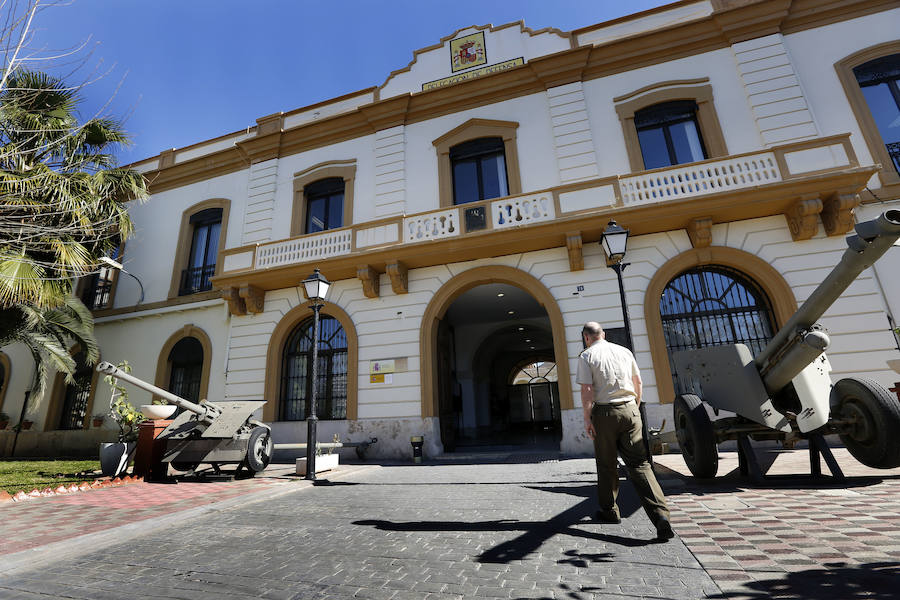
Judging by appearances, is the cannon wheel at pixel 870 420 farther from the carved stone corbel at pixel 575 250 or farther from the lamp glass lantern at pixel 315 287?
the lamp glass lantern at pixel 315 287

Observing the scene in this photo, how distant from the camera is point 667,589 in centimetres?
217

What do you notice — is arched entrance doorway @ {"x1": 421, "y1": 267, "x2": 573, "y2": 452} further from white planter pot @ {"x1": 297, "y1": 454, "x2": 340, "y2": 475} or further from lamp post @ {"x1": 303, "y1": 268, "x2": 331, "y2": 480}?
lamp post @ {"x1": 303, "y1": 268, "x2": 331, "y2": 480}

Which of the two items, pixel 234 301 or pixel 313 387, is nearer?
pixel 313 387

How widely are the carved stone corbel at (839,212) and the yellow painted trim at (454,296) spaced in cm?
580

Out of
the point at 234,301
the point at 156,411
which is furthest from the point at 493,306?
the point at 156,411

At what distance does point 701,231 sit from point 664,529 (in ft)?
25.8

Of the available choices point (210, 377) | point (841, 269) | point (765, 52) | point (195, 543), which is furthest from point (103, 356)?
point (765, 52)

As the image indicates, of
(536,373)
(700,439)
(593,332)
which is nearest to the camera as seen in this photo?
(593,332)

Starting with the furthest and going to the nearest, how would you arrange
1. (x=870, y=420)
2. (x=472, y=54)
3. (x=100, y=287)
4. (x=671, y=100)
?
(x=100, y=287), (x=472, y=54), (x=671, y=100), (x=870, y=420)

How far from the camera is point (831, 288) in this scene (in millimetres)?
4000

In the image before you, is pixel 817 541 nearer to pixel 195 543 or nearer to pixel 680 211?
pixel 195 543

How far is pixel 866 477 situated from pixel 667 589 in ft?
14.0

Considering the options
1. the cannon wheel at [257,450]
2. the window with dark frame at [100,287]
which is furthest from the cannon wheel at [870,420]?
the window with dark frame at [100,287]

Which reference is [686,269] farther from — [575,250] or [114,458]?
[114,458]
